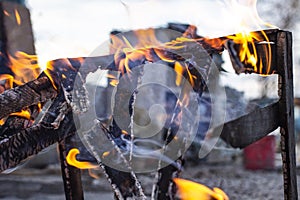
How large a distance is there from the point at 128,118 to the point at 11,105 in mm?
732

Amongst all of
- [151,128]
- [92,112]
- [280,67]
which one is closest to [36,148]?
[92,112]

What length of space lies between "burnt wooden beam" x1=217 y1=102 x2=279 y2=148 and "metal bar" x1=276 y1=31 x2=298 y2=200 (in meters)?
0.05

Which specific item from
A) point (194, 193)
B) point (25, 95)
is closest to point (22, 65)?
point (25, 95)

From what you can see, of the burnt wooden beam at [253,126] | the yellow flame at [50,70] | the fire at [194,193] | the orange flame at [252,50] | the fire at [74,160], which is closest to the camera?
the yellow flame at [50,70]

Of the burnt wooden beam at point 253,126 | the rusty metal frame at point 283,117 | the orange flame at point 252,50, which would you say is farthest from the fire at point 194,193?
the orange flame at point 252,50

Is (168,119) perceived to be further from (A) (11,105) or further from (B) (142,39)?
(A) (11,105)

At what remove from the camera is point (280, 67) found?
6.61 ft

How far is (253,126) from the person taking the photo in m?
2.21

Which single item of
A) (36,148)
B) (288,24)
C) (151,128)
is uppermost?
(36,148)

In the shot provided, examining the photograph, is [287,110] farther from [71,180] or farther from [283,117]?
[71,180]

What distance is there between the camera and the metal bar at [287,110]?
1.99 meters

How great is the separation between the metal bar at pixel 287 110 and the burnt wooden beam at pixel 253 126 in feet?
0.16

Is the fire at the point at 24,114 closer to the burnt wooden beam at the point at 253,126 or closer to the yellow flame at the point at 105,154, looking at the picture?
the yellow flame at the point at 105,154

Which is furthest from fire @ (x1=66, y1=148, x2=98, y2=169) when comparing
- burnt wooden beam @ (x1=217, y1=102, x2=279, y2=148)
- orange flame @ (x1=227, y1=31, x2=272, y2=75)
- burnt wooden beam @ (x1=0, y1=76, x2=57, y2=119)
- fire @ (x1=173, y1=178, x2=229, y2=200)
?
orange flame @ (x1=227, y1=31, x2=272, y2=75)
